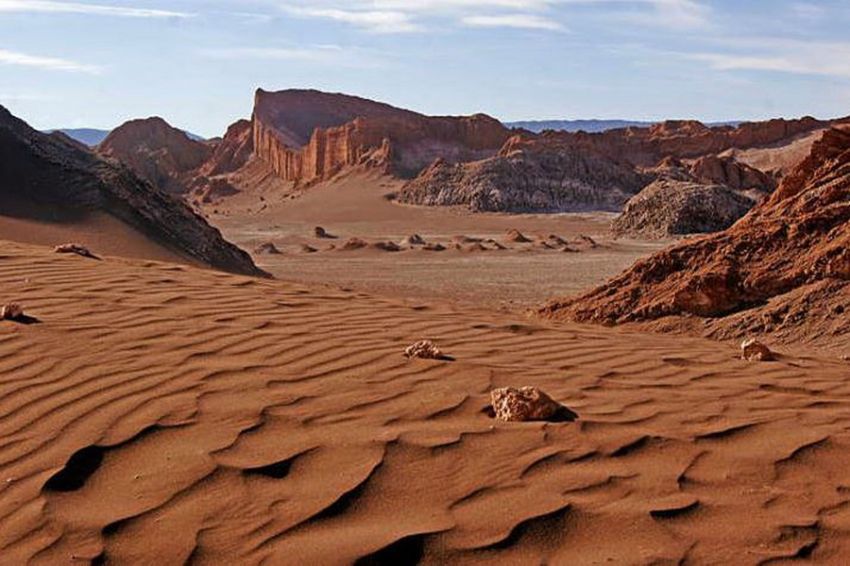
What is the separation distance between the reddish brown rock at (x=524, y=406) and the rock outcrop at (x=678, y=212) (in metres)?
29.3

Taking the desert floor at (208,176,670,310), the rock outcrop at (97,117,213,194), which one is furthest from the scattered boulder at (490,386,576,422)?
the rock outcrop at (97,117,213,194)

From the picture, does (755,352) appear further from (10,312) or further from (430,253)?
(430,253)

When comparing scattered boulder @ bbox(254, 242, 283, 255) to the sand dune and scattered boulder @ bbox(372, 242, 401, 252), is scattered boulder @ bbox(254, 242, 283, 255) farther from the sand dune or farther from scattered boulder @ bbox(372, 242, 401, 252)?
the sand dune

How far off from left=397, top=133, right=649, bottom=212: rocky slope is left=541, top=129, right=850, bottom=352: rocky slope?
3740 centimetres

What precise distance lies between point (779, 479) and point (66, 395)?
2812 millimetres

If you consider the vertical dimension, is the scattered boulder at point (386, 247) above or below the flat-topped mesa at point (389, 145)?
below

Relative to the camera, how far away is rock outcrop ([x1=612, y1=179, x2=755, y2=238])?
33.2 metres

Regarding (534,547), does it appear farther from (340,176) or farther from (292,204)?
(340,176)

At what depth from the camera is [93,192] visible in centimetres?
1566

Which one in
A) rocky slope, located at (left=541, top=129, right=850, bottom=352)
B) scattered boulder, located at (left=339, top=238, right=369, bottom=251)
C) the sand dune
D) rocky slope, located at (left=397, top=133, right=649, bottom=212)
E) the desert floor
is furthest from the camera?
rocky slope, located at (left=397, top=133, right=649, bottom=212)

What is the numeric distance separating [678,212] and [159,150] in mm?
55130

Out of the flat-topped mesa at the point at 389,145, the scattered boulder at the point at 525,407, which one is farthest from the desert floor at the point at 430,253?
the scattered boulder at the point at 525,407

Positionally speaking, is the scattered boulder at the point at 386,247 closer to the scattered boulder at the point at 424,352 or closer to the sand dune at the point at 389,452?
the sand dune at the point at 389,452

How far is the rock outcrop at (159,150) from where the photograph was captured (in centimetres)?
7438
